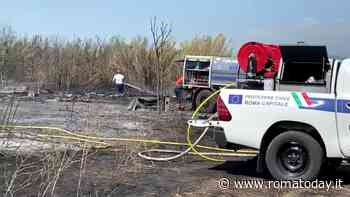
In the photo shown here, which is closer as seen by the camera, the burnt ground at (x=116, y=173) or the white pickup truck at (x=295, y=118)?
the burnt ground at (x=116, y=173)

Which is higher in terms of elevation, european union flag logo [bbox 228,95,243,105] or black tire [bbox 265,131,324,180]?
european union flag logo [bbox 228,95,243,105]

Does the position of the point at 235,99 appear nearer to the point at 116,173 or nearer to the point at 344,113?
the point at 344,113

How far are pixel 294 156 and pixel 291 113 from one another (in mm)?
659

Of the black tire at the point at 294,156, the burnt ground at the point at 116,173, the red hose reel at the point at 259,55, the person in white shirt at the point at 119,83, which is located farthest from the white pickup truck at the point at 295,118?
the person in white shirt at the point at 119,83

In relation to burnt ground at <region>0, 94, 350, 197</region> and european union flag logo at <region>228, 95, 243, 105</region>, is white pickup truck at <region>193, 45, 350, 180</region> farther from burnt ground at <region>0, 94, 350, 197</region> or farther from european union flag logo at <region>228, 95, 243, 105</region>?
burnt ground at <region>0, 94, 350, 197</region>

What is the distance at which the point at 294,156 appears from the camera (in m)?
8.05

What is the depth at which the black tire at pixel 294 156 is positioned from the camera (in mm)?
7828

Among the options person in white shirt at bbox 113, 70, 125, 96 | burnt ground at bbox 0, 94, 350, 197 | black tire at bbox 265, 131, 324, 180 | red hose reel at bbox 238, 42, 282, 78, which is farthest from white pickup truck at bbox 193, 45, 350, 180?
person in white shirt at bbox 113, 70, 125, 96

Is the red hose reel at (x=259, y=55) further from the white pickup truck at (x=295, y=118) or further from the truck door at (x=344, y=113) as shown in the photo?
the truck door at (x=344, y=113)

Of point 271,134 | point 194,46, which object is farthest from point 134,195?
point 194,46

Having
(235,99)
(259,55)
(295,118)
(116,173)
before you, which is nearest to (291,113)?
(295,118)

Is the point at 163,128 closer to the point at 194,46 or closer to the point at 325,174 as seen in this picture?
the point at 325,174

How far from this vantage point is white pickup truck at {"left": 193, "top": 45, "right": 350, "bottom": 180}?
775cm

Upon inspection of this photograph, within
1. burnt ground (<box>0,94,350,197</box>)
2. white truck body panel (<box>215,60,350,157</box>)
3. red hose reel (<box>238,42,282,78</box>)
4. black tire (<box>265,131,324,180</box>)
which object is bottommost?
burnt ground (<box>0,94,350,197</box>)
